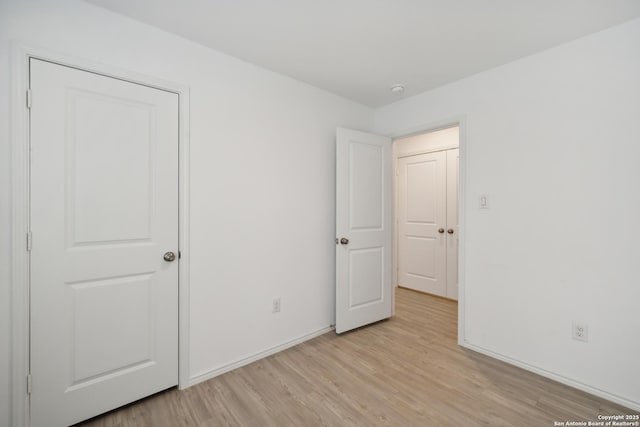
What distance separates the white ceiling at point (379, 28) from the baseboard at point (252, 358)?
2.40m

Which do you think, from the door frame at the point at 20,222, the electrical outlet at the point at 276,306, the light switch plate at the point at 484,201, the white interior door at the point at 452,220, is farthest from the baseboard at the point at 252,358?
the white interior door at the point at 452,220

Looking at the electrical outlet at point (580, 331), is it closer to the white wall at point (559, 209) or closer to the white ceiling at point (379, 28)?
the white wall at point (559, 209)

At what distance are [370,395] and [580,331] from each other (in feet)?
5.00

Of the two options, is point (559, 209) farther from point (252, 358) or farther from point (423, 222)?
point (252, 358)

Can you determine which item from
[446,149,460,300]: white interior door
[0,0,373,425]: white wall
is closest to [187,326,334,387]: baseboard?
[0,0,373,425]: white wall

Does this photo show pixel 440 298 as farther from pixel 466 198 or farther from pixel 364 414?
pixel 364 414

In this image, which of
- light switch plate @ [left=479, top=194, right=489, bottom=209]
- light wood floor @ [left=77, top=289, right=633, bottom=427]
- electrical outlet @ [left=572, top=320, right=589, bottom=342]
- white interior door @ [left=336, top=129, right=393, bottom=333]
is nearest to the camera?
light wood floor @ [left=77, top=289, right=633, bottom=427]

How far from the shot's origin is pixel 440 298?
4.02 m

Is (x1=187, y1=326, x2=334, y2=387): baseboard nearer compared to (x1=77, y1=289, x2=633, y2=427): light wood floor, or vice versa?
(x1=77, y1=289, x2=633, y2=427): light wood floor

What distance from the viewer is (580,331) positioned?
1978 millimetres

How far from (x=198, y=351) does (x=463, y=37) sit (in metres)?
2.89

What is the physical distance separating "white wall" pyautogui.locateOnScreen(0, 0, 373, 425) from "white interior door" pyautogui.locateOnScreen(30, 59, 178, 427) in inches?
4.9

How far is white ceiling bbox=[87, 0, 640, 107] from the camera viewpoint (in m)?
1.66

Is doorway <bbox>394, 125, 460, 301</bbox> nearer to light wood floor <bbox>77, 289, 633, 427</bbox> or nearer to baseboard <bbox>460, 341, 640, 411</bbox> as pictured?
baseboard <bbox>460, 341, 640, 411</bbox>
